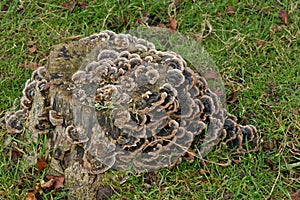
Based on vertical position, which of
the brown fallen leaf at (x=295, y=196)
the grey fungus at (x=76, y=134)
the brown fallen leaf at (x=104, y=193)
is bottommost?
the brown fallen leaf at (x=104, y=193)

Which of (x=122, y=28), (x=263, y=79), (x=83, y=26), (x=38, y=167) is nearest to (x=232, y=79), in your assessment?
(x=263, y=79)

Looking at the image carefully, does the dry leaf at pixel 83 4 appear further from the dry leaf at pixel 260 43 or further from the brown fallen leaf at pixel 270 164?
the brown fallen leaf at pixel 270 164

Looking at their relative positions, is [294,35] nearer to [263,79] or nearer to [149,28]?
[263,79]

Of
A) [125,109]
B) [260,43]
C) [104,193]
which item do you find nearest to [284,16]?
[260,43]

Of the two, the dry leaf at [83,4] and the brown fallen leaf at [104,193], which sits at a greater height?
the dry leaf at [83,4]

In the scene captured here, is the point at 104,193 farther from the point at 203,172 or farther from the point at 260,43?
the point at 260,43

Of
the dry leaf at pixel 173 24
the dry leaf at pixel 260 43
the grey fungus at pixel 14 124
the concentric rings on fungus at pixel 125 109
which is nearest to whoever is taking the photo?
the concentric rings on fungus at pixel 125 109

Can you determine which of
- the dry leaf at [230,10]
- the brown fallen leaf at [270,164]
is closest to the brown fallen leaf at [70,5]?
the dry leaf at [230,10]

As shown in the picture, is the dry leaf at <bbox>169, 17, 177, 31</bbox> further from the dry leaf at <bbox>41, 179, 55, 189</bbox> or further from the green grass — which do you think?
the dry leaf at <bbox>41, 179, 55, 189</bbox>
